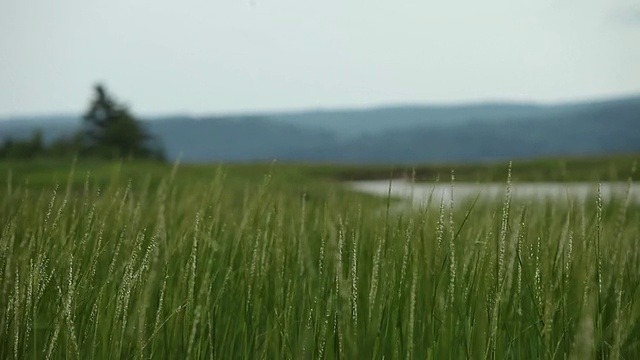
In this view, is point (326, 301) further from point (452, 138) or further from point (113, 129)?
point (452, 138)

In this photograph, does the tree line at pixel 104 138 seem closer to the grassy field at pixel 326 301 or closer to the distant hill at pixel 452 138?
the grassy field at pixel 326 301

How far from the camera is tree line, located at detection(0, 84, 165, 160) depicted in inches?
919

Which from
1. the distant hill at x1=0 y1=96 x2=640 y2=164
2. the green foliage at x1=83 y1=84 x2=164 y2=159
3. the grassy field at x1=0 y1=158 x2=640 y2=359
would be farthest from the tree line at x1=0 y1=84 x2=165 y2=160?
the distant hill at x1=0 y1=96 x2=640 y2=164

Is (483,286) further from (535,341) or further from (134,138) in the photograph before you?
(134,138)

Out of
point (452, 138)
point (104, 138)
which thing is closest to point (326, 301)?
point (104, 138)

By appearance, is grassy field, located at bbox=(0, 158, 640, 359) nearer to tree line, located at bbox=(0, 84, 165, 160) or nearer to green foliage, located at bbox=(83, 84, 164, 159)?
tree line, located at bbox=(0, 84, 165, 160)

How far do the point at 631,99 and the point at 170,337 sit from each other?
645 feet

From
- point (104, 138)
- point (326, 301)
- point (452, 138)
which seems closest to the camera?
point (326, 301)

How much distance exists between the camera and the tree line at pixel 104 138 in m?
23.3

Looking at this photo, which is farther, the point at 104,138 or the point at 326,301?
the point at 104,138

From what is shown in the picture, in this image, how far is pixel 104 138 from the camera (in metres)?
26.0

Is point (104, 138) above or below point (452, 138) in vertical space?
above

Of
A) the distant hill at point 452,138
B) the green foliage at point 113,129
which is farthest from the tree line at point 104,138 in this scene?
the distant hill at point 452,138

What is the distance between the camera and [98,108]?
27.0 meters
